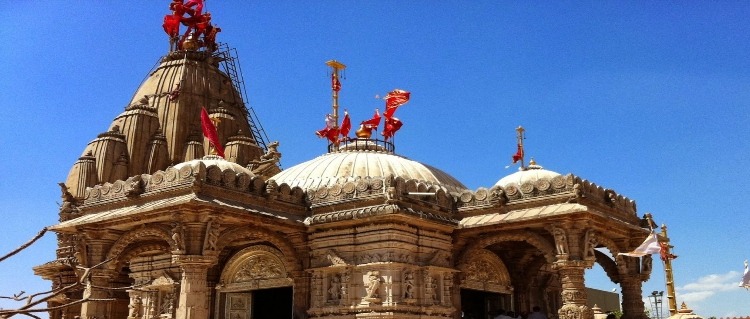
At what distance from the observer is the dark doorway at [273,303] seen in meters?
22.5

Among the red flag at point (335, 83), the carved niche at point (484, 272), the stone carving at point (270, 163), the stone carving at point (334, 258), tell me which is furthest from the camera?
the red flag at point (335, 83)

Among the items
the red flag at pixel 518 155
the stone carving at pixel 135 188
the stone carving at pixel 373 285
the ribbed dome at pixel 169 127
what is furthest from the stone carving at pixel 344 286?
the ribbed dome at pixel 169 127

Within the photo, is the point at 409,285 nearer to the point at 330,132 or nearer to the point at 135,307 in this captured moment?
the point at 135,307

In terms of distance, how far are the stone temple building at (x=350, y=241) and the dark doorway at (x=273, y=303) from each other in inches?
2.6

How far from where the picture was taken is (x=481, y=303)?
23.1 meters

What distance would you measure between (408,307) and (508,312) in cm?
470

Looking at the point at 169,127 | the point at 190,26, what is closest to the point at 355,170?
the point at 169,127

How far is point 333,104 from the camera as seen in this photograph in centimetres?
3027

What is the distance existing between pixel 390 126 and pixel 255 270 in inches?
304

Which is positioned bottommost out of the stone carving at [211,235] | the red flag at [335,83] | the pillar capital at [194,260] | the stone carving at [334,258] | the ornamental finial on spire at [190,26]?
the pillar capital at [194,260]

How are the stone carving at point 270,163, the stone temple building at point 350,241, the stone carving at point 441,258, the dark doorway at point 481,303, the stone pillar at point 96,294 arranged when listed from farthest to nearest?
1. the stone carving at point 270,163
2. the dark doorway at point 481,303
3. the stone carving at point 441,258
4. the stone pillar at point 96,294
5. the stone temple building at point 350,241

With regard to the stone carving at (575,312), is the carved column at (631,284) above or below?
above

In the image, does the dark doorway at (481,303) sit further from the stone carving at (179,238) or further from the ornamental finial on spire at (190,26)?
the ornamental finial on spire at (190,26)

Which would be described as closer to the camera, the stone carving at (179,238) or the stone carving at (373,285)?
the stone carving at (179,238)
